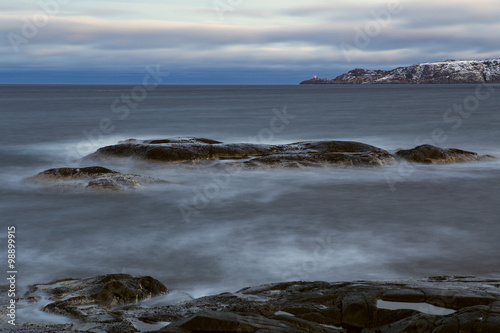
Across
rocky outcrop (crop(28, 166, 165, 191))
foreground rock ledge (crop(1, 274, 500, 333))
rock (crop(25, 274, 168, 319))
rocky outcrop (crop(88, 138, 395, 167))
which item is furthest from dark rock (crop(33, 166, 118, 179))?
foreground rock ledge (crop(1, 274, 500, 333))

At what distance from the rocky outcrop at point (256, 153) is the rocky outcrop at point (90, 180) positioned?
3.77 metres

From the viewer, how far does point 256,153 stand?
71.8ft

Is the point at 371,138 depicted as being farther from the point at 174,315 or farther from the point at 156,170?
the point at 174,315

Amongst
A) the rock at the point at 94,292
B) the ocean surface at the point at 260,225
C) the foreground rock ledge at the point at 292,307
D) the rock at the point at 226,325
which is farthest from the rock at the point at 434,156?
the rock at the point at 226,325

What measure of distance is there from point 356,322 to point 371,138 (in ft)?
93.2

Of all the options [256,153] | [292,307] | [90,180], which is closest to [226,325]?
[292,307]

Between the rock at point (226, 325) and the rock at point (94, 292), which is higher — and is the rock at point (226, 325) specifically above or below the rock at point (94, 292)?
above

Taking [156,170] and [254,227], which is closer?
[254,227]

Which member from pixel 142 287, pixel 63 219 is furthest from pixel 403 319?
pixel 63 219

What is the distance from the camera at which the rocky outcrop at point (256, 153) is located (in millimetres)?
20453

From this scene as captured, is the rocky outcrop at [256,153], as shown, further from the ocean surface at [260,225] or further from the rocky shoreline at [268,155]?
the ocean surface at [260,225]

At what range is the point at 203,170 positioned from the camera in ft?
65.1

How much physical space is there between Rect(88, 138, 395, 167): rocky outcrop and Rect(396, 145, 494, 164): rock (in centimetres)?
101

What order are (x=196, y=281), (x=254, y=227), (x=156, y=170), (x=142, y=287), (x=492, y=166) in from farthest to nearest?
(x=492, y=166)
(x=156, y=170)
(x=254, y=227)
(x=196, y=281)
(x=142, y=287)
